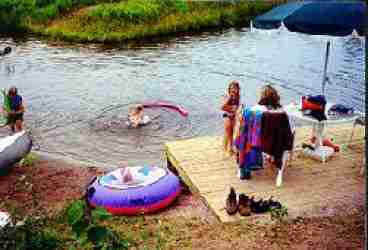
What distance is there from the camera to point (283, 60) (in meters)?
21.2

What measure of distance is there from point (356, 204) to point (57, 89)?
12.0 meters

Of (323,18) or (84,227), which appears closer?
(84,227)

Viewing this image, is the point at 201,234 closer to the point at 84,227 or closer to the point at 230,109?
the point at 84,227

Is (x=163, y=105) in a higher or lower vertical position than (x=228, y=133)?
lower

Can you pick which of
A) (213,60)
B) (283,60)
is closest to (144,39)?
(213,60)

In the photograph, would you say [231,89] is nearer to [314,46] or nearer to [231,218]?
[231,218]

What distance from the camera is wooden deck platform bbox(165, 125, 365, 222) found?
814cm

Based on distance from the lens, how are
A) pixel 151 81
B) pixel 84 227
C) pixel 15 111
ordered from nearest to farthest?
pixel 84 227
pixel 15 111
pixel 151 81

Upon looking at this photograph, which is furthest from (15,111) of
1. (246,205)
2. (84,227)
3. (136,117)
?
(84,227)

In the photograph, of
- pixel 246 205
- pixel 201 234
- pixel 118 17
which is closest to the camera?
pixel 201 234

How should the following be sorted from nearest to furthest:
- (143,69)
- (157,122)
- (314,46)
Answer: (157,122), (143,69), (314,46)

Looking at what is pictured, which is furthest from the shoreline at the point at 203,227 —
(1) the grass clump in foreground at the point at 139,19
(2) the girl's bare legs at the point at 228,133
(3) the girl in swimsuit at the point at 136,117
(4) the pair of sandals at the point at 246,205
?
(1) the grass clump in foreground at the point at 139,19

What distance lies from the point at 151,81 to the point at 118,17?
11197 mm

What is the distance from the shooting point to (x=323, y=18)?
904 cm
